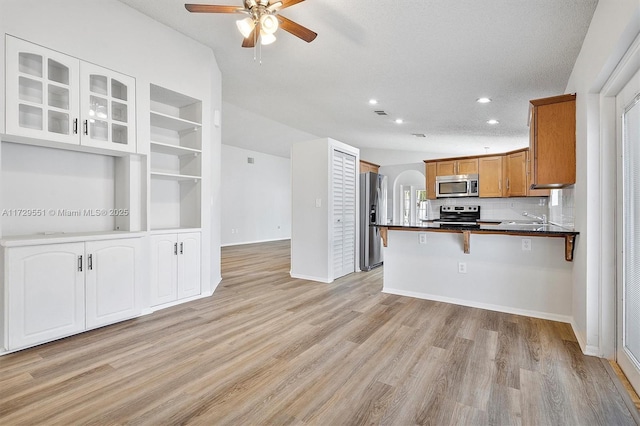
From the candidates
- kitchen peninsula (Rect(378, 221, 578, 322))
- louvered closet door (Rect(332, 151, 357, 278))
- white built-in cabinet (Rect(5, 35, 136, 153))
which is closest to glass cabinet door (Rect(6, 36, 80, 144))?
white built-in cabinet (Rect(5, 35, 136, 153))

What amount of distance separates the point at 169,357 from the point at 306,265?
2763mm

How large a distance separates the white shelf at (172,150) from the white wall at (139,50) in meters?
0.16

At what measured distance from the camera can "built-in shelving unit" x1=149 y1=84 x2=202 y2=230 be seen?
366cm

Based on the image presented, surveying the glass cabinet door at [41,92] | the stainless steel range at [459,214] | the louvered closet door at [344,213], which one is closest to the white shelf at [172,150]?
the glass cabinet door at [41,92]

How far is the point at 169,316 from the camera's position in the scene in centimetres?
314

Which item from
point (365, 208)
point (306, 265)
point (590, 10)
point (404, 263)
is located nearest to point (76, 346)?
point (306, 265)

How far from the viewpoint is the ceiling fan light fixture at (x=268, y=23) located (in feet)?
7.68

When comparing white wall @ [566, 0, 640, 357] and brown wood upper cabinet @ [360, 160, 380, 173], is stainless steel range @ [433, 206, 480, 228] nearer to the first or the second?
brown wood upper cabinet @ [360, 160, 380, 173]

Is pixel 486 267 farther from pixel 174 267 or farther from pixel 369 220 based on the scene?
pixel 174 267

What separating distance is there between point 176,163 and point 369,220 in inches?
129

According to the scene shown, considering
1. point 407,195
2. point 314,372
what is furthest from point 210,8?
point 407,195

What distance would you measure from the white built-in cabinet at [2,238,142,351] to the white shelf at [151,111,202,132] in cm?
137

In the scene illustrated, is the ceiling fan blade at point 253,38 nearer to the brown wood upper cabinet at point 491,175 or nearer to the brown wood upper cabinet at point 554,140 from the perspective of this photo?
the brown wood upper cabinet at point 554,140

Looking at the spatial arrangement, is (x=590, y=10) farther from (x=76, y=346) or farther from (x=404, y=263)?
(x=76, y=346)
